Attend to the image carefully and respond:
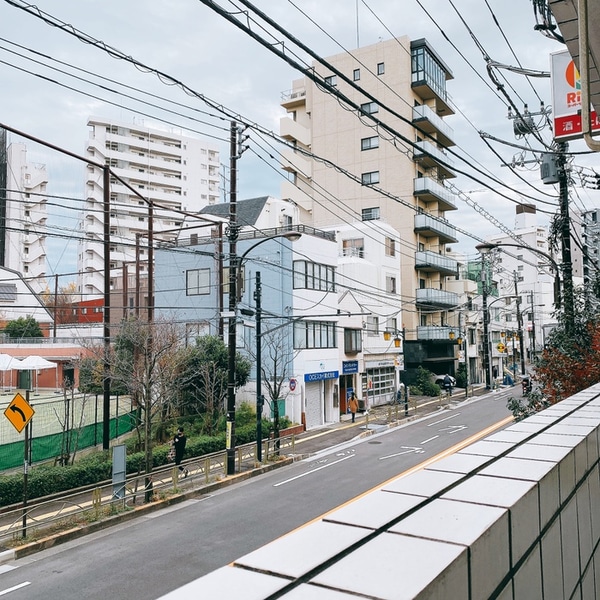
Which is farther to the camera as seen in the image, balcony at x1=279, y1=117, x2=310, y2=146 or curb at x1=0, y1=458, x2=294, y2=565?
balcony at x1=279, y1=117, x2=310, y2=146

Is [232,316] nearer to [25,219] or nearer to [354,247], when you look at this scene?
[354,247]

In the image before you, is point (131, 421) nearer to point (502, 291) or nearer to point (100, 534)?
point (100, 534)

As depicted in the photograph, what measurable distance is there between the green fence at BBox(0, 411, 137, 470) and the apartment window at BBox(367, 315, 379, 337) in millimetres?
21007

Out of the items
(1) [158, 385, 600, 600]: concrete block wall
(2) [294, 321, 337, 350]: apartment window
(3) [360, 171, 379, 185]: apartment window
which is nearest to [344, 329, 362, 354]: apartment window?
(2) [294, 321, 337, 350]: apartment window

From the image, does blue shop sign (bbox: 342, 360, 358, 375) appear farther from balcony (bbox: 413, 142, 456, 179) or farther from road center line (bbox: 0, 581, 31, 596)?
road center line (bbox: 0, 581, 31, 596)

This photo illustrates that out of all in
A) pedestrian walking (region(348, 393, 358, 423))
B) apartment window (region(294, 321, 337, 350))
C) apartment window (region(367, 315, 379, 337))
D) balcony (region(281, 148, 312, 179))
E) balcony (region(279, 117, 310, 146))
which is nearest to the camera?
apartment window (region(294, 321, 337, 350))

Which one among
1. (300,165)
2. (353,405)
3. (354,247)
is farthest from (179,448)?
(300,165)

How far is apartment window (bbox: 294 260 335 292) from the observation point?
34.4m

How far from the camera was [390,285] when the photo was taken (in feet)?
155

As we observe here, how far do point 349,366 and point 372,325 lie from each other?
18.7 ft

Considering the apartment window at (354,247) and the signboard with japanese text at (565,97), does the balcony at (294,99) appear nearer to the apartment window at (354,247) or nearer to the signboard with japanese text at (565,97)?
the apartment window at (354,247)

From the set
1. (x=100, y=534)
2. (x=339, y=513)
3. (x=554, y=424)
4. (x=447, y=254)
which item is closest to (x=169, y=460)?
(x=100, y=534)

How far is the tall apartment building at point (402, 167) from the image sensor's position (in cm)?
5244

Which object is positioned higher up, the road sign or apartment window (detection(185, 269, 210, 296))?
apartment window (detection(185, 269, 210, 296))
